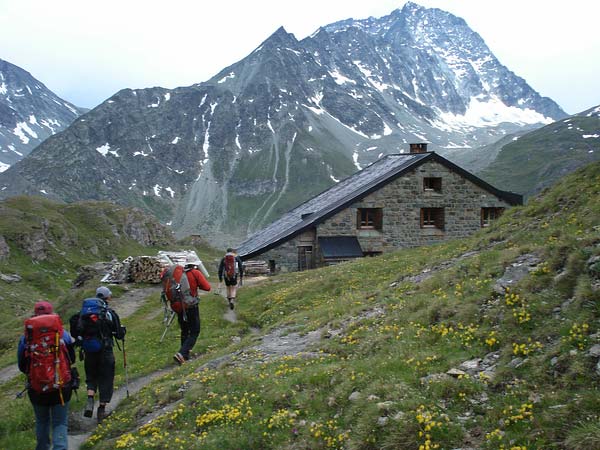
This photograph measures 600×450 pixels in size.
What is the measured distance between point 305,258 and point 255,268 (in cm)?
431

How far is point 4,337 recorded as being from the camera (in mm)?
28875

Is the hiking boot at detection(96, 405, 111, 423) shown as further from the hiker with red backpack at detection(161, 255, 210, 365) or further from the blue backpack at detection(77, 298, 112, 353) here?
the hiker with red backpack at detection(161, 255, 210, 365)

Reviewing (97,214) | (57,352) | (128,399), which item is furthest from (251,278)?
(97,214)

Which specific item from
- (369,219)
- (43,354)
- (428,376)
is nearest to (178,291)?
(43,354)

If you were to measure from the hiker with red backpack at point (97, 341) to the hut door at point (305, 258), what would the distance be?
2706 cm

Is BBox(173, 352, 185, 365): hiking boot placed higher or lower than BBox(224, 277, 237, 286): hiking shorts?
lower

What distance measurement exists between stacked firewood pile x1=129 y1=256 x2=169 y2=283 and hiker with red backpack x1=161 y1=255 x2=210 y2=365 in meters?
18.2

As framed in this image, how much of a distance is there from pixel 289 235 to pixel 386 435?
3184 cm

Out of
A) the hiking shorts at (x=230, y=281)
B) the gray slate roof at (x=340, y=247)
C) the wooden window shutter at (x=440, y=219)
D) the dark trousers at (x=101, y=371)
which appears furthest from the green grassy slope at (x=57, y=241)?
the dark trousers at (x=101, y=371)

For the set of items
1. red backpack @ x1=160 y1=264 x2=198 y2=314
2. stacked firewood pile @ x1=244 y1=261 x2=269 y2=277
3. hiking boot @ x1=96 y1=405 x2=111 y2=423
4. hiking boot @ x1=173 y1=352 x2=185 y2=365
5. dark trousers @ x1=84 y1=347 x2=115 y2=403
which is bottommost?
hiking boot @ x1=96 y1=405 x2=111 y2=423

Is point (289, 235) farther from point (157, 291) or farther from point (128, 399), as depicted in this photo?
point (128, 399)

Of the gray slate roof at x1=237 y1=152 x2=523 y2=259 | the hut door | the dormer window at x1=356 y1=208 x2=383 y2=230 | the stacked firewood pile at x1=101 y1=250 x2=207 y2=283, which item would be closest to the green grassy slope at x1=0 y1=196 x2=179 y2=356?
the stacked firewood pile at x1=101 y1=250 x2=207 y2=283

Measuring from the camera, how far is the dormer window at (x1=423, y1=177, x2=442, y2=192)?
42.8 m

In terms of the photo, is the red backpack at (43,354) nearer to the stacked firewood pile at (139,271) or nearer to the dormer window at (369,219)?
the stacked firewood pile at (139,271)
